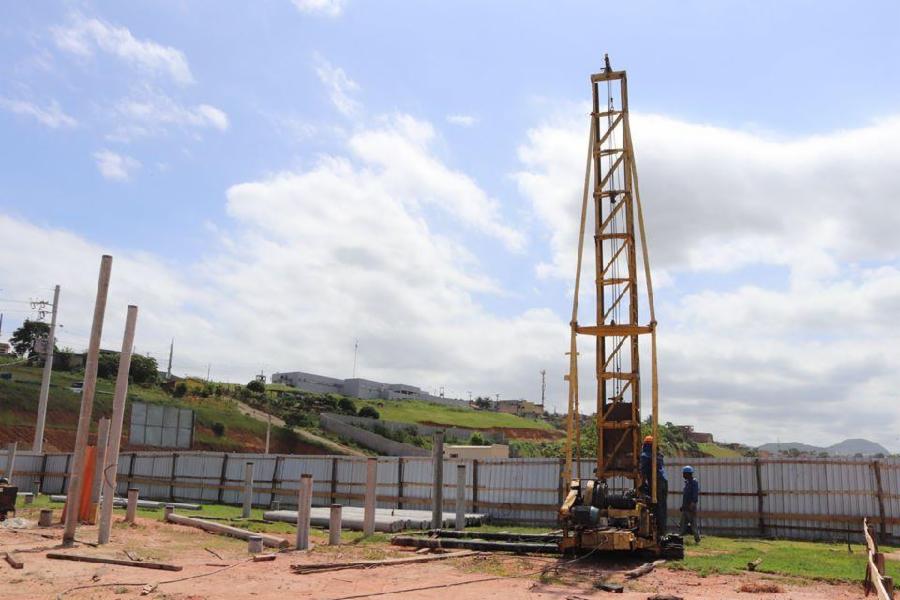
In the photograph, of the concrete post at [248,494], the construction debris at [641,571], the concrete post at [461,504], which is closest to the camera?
the construction debris at [641,571]

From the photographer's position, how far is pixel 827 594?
1127 cm

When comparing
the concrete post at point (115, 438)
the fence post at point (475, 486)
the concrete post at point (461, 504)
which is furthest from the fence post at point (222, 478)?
the concrete post at point (115, 438)

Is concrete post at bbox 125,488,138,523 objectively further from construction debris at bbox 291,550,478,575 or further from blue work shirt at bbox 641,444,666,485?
blue work shirt at bbox 641,444,666,485

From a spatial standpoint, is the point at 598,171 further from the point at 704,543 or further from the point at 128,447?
the point at 128,447

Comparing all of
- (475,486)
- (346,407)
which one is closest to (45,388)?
(475,486)

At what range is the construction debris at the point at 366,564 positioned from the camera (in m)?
13.4

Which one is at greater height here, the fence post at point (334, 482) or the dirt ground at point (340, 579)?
the fence post at point (334, 482)

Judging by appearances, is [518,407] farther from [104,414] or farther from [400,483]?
[400,483]

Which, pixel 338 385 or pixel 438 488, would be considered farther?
pixel 338 385

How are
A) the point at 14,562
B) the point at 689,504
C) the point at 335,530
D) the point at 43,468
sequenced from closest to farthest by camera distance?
1. the point at 14,562
2. the point at 335,530
3. the point at 689,504
4. the point at 43,468

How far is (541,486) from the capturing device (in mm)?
23484

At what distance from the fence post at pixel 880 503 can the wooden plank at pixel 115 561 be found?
16615 millimetres

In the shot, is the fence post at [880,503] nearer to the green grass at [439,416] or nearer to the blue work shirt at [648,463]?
the blue work shirt at [648,463]

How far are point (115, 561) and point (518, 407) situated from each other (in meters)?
136
